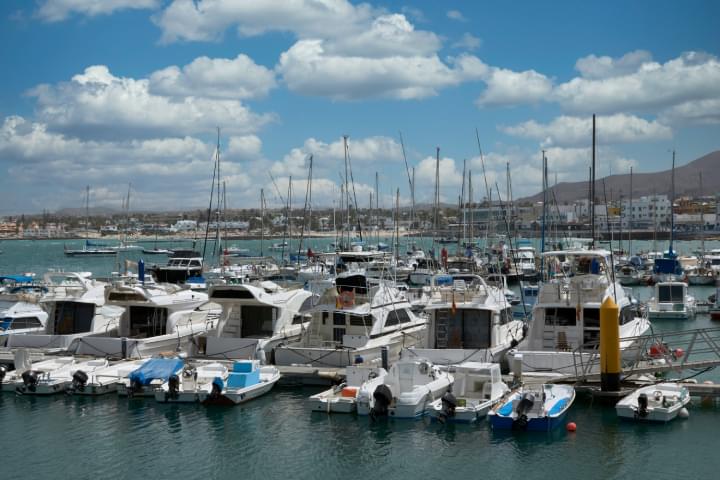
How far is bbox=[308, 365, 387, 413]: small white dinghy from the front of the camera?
23.5 metres

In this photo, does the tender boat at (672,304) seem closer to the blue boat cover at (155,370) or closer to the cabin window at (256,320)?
the cabin window at (256,320)

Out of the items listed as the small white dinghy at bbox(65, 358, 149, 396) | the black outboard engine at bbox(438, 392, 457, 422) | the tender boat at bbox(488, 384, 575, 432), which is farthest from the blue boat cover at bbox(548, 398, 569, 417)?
the small white dinghy at bbox(65, 358, 149, 396)

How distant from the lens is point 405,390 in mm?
23625

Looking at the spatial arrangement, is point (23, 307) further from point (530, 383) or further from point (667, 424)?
point (667, 424)

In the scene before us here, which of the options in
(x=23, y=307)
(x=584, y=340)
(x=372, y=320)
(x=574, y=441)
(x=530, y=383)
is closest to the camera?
(x=574, y=441)

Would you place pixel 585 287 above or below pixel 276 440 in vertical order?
above

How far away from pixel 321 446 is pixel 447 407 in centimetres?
364

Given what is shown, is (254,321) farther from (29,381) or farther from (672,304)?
(672,304)

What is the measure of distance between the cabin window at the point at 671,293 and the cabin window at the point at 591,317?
78.3 ft

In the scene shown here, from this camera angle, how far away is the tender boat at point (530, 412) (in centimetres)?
2158

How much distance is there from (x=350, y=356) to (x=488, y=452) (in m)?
8.04

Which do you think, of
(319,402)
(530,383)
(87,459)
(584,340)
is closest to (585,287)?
(584,340)

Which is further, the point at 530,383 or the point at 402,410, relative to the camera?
the point at 530,383

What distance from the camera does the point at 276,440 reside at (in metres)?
21.9
